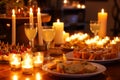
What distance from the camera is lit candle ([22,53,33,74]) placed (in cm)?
149

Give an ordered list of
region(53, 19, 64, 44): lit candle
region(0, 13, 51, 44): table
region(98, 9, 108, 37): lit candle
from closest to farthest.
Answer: region(53, 19, 64, 44): lit candle < region(0, 13, 51, 44): table < region(98, 9, 108, 37): lit candle

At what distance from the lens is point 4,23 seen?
8.23 feet

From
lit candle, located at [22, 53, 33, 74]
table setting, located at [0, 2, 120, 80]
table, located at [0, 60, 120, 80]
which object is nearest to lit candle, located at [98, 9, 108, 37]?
table setting, located at [0, 2, 120, 80]

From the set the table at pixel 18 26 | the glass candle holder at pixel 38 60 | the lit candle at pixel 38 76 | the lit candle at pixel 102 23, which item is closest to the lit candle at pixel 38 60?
the glass candle holder at pixel 38 60

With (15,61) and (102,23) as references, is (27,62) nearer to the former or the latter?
(15,61)

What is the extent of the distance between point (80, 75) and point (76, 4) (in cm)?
767

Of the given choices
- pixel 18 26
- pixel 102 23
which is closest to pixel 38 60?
pixel 18 26

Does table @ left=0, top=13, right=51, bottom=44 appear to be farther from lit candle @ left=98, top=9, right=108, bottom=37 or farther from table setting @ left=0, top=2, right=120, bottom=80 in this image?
lit candle @ left=98, top=9, right=108, bottom=37

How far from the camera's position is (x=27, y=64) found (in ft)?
4.98

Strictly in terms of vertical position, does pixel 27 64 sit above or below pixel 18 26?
below

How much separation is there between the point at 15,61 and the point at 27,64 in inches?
3.0

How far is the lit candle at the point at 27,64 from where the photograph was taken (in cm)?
149

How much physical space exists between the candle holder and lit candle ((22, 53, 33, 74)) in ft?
0.13

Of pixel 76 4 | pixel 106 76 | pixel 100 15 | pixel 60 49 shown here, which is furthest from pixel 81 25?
pixel 106 76
